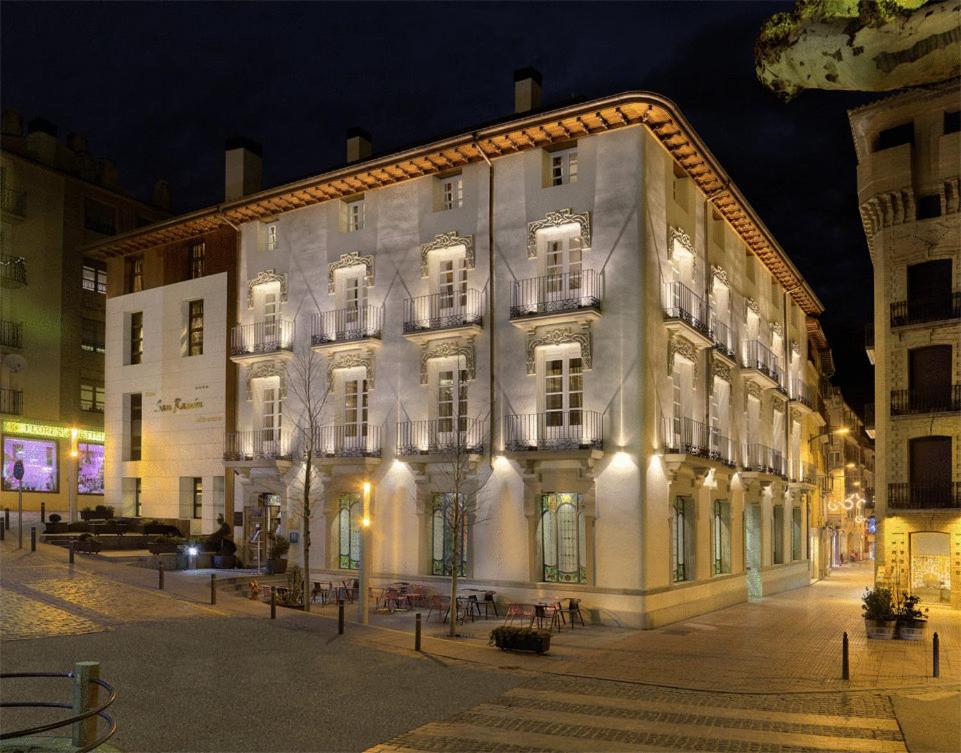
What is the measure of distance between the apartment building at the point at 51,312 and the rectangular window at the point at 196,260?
9877 mm

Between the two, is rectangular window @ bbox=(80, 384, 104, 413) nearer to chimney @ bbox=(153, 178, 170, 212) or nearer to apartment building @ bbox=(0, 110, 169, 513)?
apartment building @ bbox=(0, 110, 169, 513)

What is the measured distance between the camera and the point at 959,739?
41.3 ft

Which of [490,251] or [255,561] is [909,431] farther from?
[255,561]

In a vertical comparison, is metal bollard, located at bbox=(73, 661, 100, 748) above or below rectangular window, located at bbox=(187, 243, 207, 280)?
below

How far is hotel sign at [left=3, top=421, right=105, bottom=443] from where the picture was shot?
4259cm

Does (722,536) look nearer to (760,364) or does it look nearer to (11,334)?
(760,364)

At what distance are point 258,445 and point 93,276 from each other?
21.0 meters

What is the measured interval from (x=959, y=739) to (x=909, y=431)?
2212cm

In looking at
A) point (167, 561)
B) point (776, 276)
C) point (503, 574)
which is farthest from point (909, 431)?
point (167, 561)

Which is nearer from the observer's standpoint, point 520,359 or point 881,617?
point 881,617

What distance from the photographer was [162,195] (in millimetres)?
53812

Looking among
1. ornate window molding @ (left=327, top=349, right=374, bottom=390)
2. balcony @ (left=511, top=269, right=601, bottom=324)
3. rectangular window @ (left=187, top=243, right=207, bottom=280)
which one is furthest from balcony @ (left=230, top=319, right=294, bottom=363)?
balcony @ (left=511, top=269, right=601, bottom=324)

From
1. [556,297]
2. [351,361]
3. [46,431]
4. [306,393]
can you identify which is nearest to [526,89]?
[556,297]

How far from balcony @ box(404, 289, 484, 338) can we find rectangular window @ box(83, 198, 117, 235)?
86.4 ft
